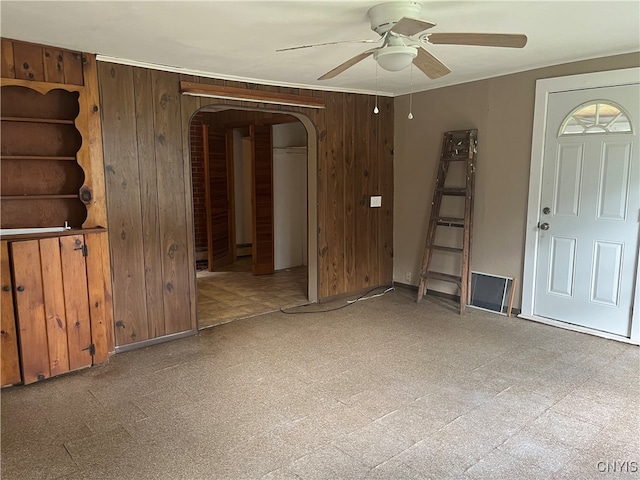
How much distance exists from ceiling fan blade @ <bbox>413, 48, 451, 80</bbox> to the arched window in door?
5.88 feet

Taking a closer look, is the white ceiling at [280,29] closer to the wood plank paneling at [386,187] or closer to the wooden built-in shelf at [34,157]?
the wooden built-in shelf at [34,157]

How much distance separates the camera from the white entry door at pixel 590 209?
372 cm

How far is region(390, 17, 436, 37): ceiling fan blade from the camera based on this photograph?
80.5 inches

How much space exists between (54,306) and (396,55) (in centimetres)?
281

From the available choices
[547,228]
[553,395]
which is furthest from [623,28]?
[553,395]

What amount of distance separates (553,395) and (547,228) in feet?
5.88

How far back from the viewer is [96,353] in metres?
3.45

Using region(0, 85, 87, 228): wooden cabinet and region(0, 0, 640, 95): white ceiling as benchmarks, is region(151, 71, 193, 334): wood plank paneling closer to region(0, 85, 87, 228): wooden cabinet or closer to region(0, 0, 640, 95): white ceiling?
region(0, 0, 640, 95): white ceiling

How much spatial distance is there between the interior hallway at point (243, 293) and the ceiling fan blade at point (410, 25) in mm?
3208

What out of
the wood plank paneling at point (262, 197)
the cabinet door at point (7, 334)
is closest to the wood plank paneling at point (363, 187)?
the wood plank paneling at point (262, 197)

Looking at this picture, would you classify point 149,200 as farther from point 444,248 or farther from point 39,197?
point 444,248

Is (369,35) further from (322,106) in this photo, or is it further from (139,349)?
(139,349)

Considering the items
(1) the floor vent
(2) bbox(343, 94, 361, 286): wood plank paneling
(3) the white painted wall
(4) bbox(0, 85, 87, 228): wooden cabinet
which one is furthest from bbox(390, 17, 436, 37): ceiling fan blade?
(3) the white painted wall
